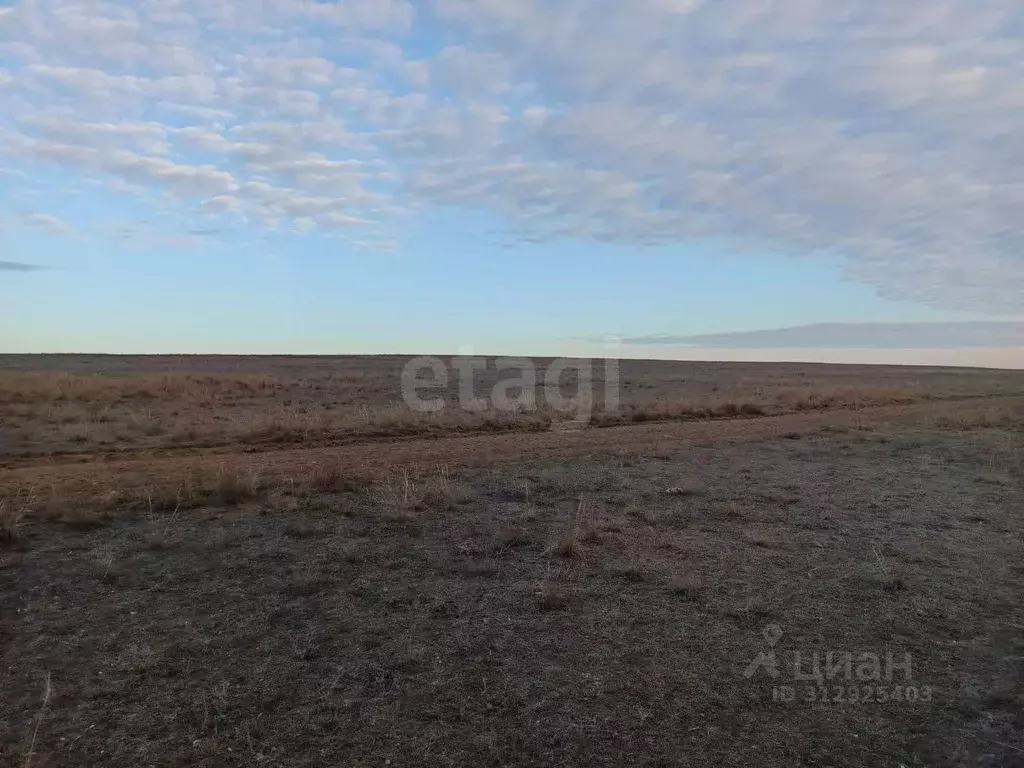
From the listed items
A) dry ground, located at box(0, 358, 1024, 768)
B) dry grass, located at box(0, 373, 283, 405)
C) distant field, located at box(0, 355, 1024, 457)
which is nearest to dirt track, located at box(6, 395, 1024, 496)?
dry ground, located at box(0, 358, 1024, 768)

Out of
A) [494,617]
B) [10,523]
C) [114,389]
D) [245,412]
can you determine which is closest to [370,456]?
[10,523]

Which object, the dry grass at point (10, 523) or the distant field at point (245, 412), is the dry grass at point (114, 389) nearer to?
the distant field at point (245, 412)

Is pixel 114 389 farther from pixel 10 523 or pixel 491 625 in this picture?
pixel 491 625

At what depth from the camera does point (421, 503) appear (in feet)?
30.3

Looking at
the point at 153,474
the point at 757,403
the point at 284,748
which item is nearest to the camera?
the point at 284,748

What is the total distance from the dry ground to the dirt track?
0.22 metres

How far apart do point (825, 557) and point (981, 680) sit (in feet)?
8.96

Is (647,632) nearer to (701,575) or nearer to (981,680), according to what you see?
(701,575)

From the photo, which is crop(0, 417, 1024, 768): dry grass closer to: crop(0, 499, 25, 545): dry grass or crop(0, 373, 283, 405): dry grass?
crop(0, 499, 25, 545): dry grass

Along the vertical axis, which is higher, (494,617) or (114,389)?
(114,389)

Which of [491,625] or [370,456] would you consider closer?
[491,625]

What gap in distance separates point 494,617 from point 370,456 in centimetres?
776

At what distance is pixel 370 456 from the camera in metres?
13.2

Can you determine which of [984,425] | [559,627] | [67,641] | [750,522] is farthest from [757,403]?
[67,641]
